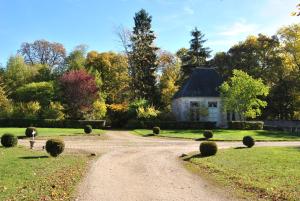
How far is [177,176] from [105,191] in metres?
4.72

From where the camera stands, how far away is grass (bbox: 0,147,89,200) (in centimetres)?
1379

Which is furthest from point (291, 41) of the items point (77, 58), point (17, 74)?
point (17, 74)

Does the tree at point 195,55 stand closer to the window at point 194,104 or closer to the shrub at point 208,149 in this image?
the window at point 194,104

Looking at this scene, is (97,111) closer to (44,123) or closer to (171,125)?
(44,123)

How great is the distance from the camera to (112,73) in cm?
7006

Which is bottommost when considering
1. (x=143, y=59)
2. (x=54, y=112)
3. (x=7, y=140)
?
(x=7, y=140)

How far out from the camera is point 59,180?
16.8 meters

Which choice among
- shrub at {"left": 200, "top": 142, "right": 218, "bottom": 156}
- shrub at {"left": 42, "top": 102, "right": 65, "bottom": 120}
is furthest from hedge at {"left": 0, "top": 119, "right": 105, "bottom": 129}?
shrub at {"left": 200, "top": 142, "right": 218, "bottom": 156}

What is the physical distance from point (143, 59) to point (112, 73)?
5428 mm

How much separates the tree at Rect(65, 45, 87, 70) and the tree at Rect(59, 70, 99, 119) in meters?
12.7

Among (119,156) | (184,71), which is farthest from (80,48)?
(119,156)

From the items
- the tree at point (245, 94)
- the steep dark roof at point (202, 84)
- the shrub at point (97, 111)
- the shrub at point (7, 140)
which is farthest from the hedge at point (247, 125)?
the shrub at point (7, 140)

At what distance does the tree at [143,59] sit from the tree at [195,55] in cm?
666

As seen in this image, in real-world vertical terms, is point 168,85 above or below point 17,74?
below
